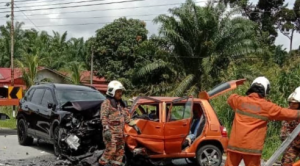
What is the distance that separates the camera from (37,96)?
504 inches

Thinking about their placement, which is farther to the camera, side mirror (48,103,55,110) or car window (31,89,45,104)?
car window (31,89,45,104)

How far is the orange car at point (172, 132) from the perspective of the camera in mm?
9102

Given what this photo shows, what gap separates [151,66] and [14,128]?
8272 mm

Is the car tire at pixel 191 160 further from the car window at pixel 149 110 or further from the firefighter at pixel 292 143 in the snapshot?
the firefighter at pixel 292 143

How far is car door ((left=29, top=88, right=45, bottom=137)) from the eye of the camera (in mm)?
12141

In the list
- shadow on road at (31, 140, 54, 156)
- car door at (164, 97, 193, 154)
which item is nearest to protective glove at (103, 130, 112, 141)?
car door at (164, 97, 193, 154)

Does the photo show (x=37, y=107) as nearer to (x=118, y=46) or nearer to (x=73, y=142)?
(x=73, y=142)

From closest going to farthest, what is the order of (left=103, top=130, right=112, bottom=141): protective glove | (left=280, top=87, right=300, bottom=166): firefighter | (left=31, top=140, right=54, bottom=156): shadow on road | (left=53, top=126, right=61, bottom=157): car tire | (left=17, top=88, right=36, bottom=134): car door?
(left=280, top=87, right=300, bottom=166): firefighter < (left=103, top=130, right=112, bottom=141): protective glove < (left=53, top=126, right=61, bottom=157): car tire < (left=31, top=140, right=54, bottom=156): shadow on road < (left=17, top=88, right=36, bottom=134): car door

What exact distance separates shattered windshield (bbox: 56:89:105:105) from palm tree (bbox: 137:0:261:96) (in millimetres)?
10289

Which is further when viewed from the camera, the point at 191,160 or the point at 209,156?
the point at 191,160

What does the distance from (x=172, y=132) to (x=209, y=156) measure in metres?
1.20

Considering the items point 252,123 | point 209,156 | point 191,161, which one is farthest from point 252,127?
point 191,161

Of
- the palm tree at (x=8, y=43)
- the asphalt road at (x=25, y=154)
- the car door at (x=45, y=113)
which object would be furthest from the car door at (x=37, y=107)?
the palm tree at (x=8, y=43)

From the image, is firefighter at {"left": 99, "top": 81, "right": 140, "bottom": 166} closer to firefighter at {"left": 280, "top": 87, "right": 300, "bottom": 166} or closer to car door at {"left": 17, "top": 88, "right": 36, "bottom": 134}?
firefighter at {"left": 280, "top": 87, "right": 300, "bottom": 166}
